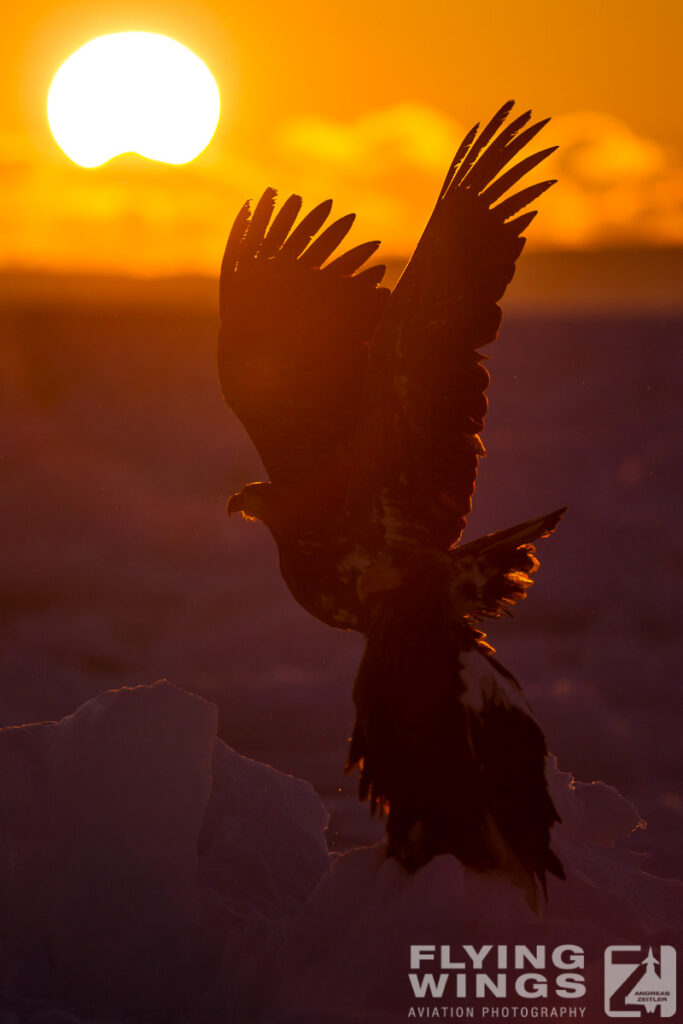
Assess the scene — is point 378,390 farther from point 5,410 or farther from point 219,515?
point 5,410

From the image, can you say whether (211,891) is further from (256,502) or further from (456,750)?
(256,502)

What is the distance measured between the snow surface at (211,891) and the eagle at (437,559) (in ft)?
1.06

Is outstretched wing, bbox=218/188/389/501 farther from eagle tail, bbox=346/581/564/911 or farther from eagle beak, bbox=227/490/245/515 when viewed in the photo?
eagle tail, bbox=346/581/564/911

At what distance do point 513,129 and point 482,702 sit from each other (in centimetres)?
294

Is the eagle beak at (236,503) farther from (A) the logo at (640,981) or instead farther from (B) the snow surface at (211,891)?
(A) the logo at (640,981)

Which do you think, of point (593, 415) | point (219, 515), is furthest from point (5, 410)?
point (593, 415)

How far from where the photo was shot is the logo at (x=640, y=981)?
527 centimetres

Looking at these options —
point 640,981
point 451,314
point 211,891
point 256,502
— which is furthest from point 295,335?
point 640,981

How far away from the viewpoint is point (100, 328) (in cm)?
5116

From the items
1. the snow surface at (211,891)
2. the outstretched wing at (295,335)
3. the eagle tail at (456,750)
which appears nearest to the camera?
the eagle tail at (456,750)

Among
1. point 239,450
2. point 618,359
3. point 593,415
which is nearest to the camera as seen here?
point 239,450

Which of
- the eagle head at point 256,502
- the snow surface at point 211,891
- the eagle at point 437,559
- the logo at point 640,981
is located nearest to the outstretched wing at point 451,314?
the eagle at point 437,559

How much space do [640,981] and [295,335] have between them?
14.0 feet

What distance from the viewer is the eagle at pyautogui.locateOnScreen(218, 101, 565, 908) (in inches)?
206
